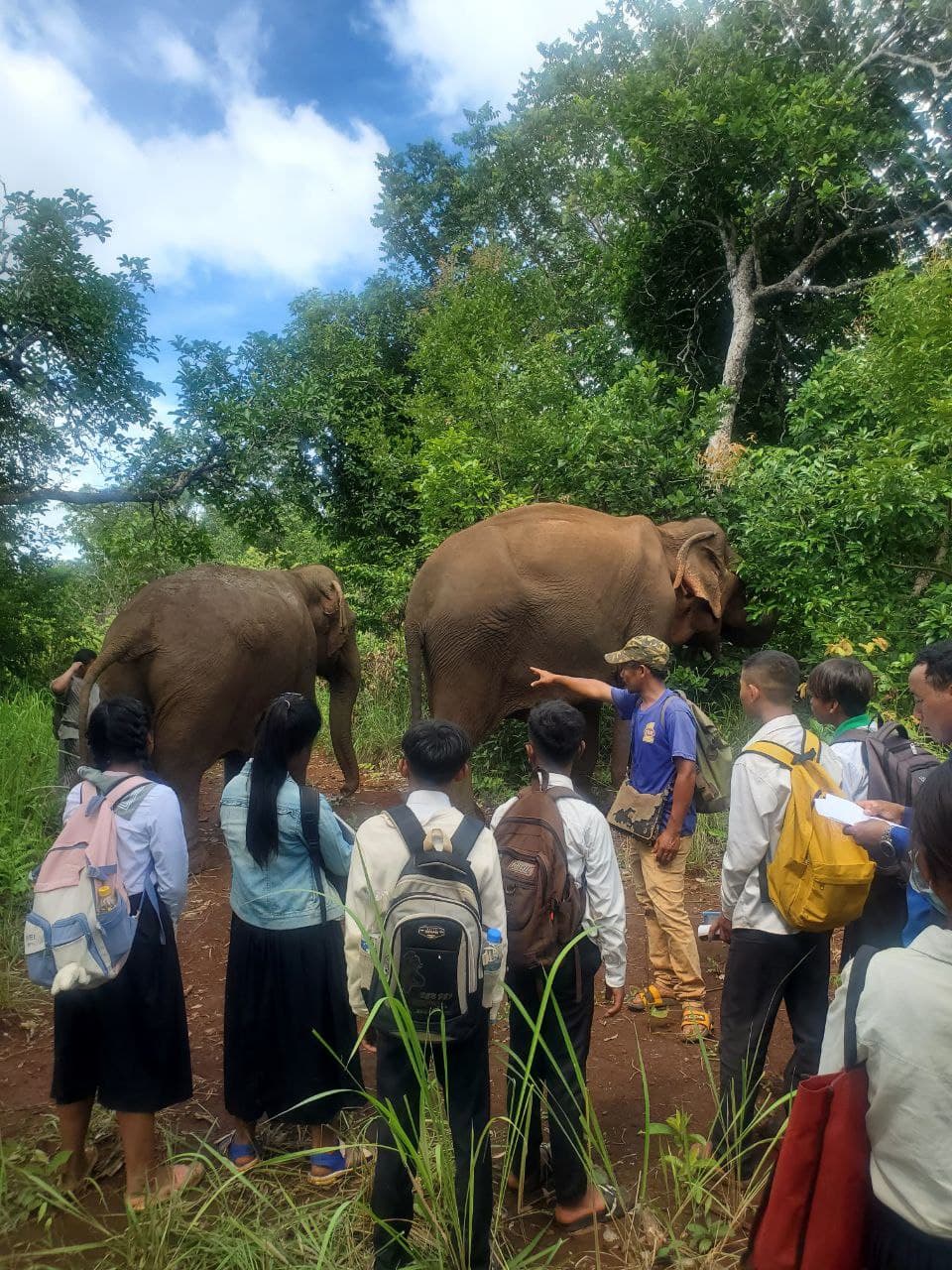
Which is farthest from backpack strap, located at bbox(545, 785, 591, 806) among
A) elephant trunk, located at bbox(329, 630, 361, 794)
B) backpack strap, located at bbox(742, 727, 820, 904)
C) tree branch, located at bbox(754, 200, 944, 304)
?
tree branch, located at bbox(754, 200, 944, 304)

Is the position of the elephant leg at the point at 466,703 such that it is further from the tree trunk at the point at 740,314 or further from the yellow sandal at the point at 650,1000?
the tree trunk at the point at 740,314

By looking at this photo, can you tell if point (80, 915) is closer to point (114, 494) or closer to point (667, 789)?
point (667, 789)

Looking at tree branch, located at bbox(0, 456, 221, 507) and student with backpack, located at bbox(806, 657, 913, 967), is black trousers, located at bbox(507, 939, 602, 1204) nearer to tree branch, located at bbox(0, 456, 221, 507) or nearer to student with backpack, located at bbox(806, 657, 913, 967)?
student with backpack, located at bbox(806, 657, 913, 967)

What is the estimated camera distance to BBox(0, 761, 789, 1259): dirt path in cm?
338

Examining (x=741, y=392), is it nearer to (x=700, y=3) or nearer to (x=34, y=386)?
(x=700, y=3)

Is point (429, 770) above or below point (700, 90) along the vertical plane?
below

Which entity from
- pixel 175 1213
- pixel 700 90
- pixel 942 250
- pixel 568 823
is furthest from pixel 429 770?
pixel 700 90

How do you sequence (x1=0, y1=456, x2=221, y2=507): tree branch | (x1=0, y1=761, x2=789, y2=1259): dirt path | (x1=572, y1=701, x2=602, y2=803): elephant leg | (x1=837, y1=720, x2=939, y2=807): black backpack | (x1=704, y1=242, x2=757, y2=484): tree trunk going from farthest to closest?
(x1=704, y1=242, x2=757, y2=484): tree trunk
(x1=0, y1=456, x2=221, y2=507): tree branch
(x1=572, y1=701, x2=602, y2=803): elephant leg
(x1=0, y1=761, x2=789, y2=1259): dirt path
(x1=837, y1=720, x2=939, y2=807): black backpack

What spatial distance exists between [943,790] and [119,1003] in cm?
Result: 250

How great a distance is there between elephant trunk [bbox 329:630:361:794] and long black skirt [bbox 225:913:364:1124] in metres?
5.00

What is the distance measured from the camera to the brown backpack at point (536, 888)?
2.56 metres

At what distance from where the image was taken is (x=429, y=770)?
98.3 inches

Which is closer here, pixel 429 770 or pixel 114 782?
pixel 429 770

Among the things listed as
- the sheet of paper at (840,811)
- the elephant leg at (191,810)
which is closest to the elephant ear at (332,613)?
the elephant leg at (191,810)
